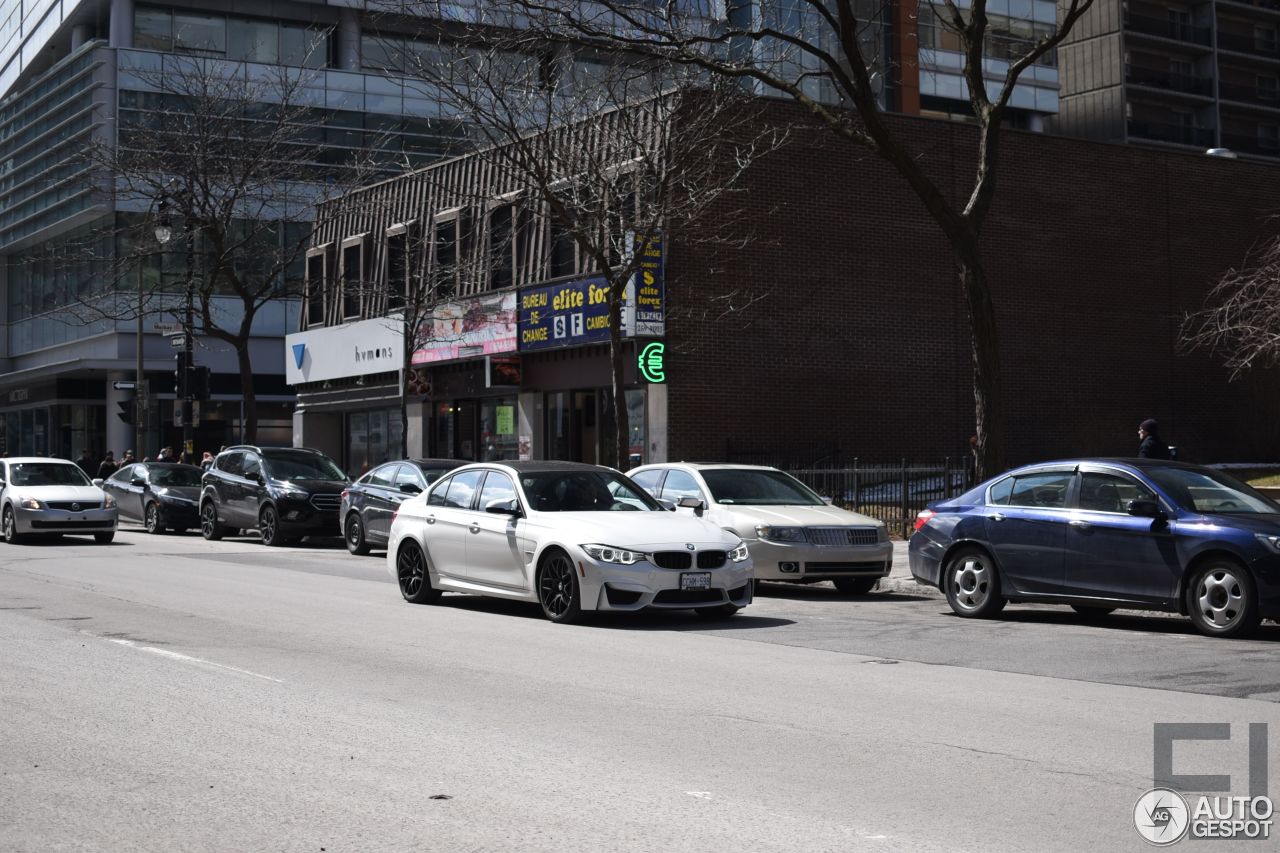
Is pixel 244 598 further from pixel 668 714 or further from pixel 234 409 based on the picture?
pixel 234 409

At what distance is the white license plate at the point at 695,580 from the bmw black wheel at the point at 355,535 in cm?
1225

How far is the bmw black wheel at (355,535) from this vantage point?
25.1 meters

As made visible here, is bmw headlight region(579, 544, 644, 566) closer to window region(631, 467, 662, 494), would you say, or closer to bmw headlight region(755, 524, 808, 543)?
bmw headlight region(755, 524, 808, 543)

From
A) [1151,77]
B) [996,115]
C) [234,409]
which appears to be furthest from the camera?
[1151,77]

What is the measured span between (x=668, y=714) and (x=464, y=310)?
27.5 meters

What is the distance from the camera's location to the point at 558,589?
46.5 feet

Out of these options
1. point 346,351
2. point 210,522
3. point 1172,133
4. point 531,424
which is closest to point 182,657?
point 210,522

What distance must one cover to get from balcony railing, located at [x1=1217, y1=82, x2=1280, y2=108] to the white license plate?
6820 cm

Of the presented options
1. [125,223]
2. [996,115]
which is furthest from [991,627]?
[125,223]

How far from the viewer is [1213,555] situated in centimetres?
1303

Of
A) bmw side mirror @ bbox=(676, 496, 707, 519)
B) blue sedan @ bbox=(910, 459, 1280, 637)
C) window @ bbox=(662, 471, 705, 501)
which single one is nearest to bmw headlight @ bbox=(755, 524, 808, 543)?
window @ bbox=(662, 471, 705, 501)

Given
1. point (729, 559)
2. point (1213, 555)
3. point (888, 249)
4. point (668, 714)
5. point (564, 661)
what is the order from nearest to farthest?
point (668, 714), point (564, 661), point (1213, 555), point (729, 559), point (888, 249)

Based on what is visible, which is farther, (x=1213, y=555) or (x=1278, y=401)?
(x=1278, y=401)

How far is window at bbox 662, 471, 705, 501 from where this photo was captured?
18.4 meters
